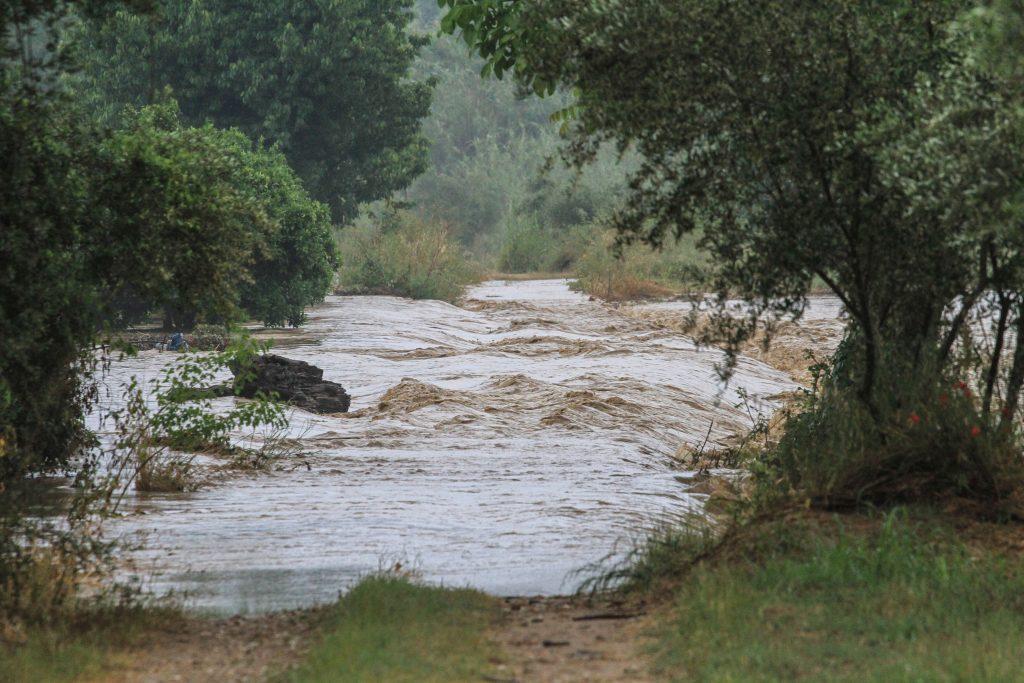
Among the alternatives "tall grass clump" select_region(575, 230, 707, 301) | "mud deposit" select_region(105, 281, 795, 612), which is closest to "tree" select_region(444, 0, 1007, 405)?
"mud deposit" select_region(105, 281, 795, 612)

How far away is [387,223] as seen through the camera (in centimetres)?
4203

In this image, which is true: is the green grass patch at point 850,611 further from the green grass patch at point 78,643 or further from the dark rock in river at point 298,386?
the dark rock in river at point 298,386

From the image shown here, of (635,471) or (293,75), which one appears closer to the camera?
(635,471)

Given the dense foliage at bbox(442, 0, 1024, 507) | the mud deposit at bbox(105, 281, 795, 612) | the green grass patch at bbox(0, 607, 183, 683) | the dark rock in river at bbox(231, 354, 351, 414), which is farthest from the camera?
the dark rock in river at bbox(231, 354, 351, 414)

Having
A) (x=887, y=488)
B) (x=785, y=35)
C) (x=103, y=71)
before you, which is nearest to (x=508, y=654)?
(x=887, y=488)

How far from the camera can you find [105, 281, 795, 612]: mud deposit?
8844 mm

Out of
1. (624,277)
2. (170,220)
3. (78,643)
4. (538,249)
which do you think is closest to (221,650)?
(78,643)

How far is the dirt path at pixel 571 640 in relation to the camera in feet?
19.7

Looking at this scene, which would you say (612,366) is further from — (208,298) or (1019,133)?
(1019,133)

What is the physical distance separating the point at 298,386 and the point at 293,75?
19.1 m

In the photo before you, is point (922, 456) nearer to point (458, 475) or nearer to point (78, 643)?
point (78, 643)

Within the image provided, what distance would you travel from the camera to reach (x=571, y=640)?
6.67 m

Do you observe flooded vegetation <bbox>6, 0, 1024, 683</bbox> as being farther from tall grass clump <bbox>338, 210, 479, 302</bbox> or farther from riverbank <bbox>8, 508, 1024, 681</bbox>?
tall grass clump <bbox>338, 210, 479, 302</bbox>

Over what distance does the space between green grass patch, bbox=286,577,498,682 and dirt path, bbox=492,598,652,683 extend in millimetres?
134
